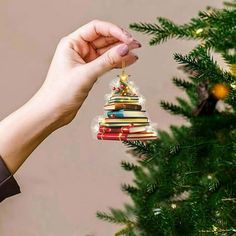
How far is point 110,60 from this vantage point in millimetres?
869

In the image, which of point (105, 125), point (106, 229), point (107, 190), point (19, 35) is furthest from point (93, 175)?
point (105, 125)

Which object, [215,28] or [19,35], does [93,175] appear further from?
[215,28]

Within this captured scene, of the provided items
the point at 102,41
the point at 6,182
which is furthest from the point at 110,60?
the point at 6,182

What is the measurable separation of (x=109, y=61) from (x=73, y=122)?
1539mm

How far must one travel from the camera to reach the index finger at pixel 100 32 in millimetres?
873

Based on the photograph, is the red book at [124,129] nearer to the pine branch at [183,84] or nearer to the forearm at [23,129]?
the forearm at [23,129]

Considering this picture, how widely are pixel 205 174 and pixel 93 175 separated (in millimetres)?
1379

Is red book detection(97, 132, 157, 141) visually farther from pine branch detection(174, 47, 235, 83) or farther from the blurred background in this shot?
the blurred background

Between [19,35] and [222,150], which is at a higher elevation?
[19,35]

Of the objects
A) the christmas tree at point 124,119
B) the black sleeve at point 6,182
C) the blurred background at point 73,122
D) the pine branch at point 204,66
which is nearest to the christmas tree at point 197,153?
the pine branch at point 204,66

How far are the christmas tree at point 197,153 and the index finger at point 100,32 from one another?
0.03 metres

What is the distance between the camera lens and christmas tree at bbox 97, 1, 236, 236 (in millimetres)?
842

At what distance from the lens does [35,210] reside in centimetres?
230

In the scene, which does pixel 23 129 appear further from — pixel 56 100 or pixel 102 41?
pixel 102 41
